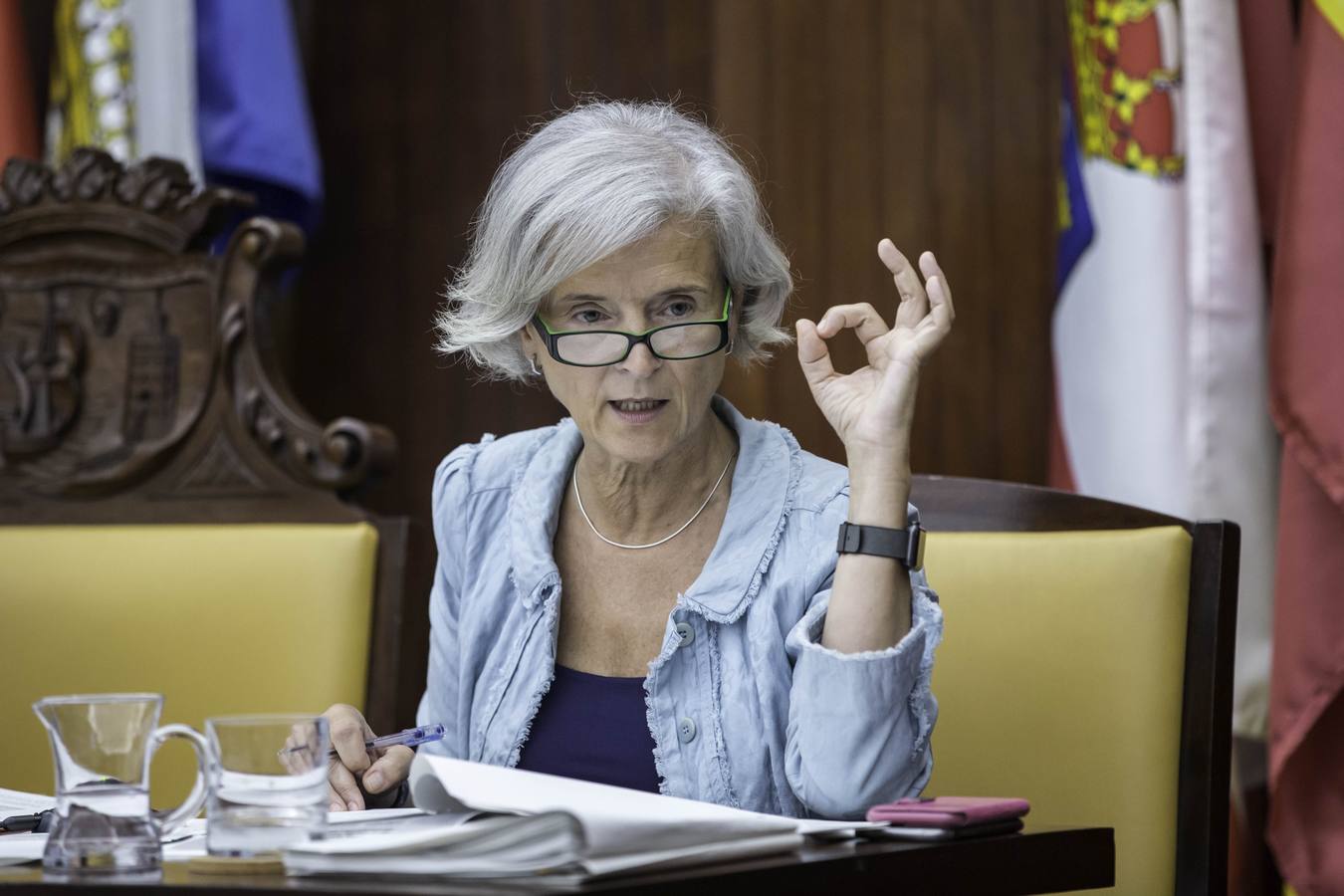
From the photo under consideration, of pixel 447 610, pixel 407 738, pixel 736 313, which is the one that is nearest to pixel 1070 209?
pixel 736 313

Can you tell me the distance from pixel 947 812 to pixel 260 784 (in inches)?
16.9

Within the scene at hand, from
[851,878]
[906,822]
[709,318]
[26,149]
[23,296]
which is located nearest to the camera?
[851,878]

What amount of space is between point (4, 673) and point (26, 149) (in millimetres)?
1073

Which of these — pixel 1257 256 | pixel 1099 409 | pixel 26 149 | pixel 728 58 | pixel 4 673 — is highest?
pixel 728 58

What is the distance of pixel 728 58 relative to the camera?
2.76 m

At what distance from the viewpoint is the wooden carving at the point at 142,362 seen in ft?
6.66

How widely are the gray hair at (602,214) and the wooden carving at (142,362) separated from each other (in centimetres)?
37

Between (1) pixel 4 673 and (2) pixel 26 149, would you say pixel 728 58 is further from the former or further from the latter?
(1) pixel 4 673

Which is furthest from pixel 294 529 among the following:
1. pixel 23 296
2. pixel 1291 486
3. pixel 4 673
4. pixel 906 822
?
pixel 1291 486

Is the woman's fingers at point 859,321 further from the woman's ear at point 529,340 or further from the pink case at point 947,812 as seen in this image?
the pink case at point 947,812

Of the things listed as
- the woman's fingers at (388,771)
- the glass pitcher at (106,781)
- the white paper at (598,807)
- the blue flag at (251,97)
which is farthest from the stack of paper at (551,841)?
the blue flag at (251,97)

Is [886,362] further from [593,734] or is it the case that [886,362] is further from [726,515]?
[593,734]

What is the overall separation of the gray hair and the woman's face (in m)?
0.02

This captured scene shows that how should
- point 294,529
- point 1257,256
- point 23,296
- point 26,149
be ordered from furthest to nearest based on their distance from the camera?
point 26,149, point 1257,256, point 23,296, point 294,529
